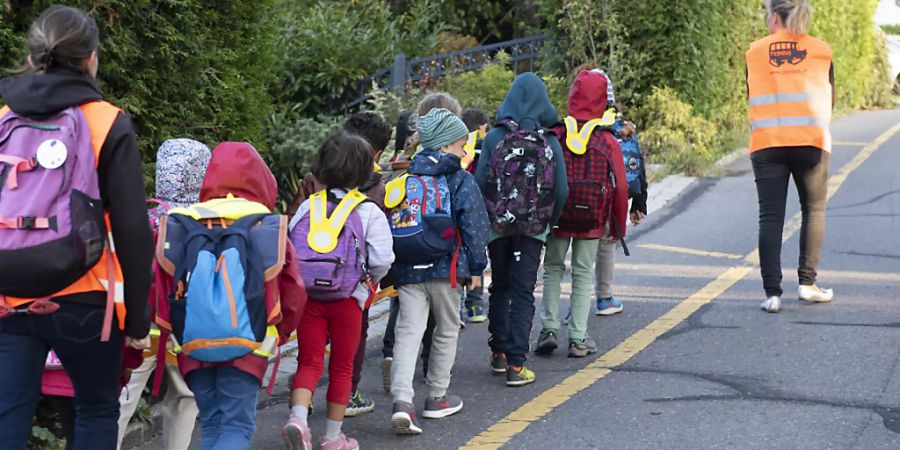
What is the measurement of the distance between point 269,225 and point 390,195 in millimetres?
1481

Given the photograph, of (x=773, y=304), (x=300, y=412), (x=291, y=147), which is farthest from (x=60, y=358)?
(x=291, y=147)

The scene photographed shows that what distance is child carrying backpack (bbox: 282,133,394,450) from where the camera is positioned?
5.39m

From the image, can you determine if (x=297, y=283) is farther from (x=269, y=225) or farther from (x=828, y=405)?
(x=828, y=405)

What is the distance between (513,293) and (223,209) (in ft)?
8.15

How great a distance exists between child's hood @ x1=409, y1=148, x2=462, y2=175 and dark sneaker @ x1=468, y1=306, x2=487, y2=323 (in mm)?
2380

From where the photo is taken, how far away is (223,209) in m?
4.64

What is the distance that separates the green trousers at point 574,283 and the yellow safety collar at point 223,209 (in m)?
2.94

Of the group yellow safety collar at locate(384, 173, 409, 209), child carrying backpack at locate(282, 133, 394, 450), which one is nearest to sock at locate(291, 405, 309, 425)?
child carrying backpack at locate(282, 133, 394, 450)

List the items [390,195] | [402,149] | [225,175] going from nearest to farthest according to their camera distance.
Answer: [225,175], [390,195], [402,149]

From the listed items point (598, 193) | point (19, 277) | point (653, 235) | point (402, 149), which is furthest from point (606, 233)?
point (19, 277)

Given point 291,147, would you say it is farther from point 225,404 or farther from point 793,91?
point 225,404

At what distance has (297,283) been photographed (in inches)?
185

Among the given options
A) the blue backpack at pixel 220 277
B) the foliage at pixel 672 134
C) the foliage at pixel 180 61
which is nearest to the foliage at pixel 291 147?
the foliage at pixel 672 134

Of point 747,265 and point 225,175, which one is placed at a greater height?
point 225,175
